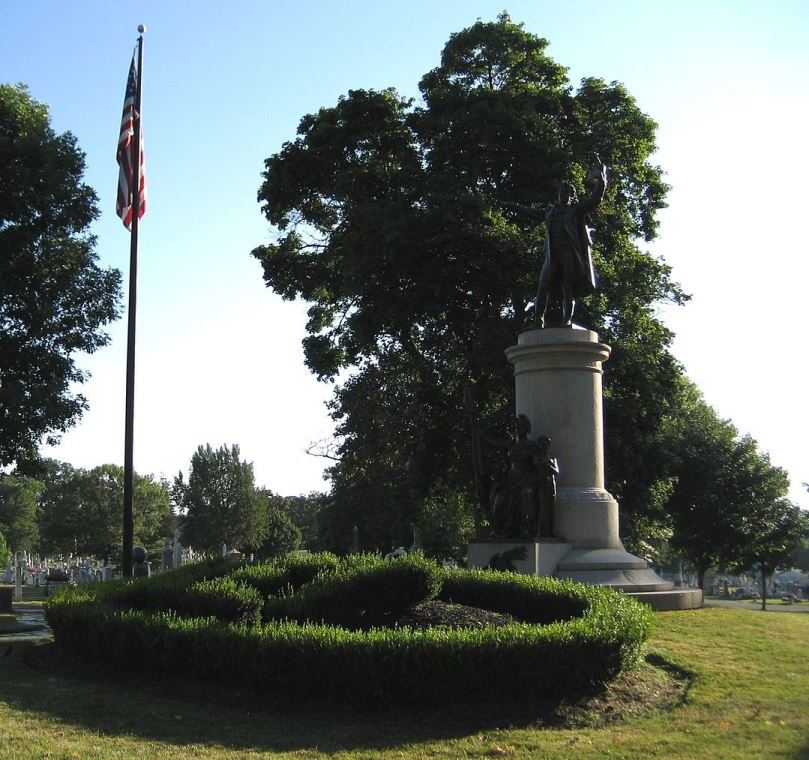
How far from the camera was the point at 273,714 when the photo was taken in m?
7.57

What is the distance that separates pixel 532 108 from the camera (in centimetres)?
2344

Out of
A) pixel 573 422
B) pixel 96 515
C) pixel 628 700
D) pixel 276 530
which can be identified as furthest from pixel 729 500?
pixel 276 530

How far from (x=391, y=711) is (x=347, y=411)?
817 inches

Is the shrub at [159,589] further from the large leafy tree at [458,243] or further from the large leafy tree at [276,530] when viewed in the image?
the large leafy tree at [276,530]

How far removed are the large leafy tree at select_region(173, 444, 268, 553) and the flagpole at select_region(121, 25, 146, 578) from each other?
6161 cm

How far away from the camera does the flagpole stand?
1550 cm

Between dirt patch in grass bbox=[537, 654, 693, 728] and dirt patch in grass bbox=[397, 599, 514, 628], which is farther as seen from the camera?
dirt patch in grass bbox=[397, 599, 514, 628]

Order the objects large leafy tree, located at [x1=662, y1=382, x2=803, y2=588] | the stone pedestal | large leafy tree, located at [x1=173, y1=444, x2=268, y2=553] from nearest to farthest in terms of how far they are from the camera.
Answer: the stone pedestal
large leafy tree, located at [x1=662, y1=382, x2=803, y2=588]
large leafy tree, located at [x1=173, y1=444, x2=268, y2=553]

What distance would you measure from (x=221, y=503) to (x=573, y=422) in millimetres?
67286

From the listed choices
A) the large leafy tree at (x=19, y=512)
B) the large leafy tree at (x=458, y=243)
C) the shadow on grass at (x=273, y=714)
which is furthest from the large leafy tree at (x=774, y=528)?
the large leafy tree at (x=19, y=512)

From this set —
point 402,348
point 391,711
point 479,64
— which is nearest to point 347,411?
point 402,348

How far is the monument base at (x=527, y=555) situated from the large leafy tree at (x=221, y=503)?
64.6 m

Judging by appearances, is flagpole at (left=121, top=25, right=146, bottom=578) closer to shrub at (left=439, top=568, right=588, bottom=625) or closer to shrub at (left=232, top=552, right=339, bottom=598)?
shrub at (left=232, top=552, right=339, bottom=598)

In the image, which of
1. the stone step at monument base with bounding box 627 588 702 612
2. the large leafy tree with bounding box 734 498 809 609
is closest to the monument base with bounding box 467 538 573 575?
the stone step at monument base with bounding box 627 588 702 612
